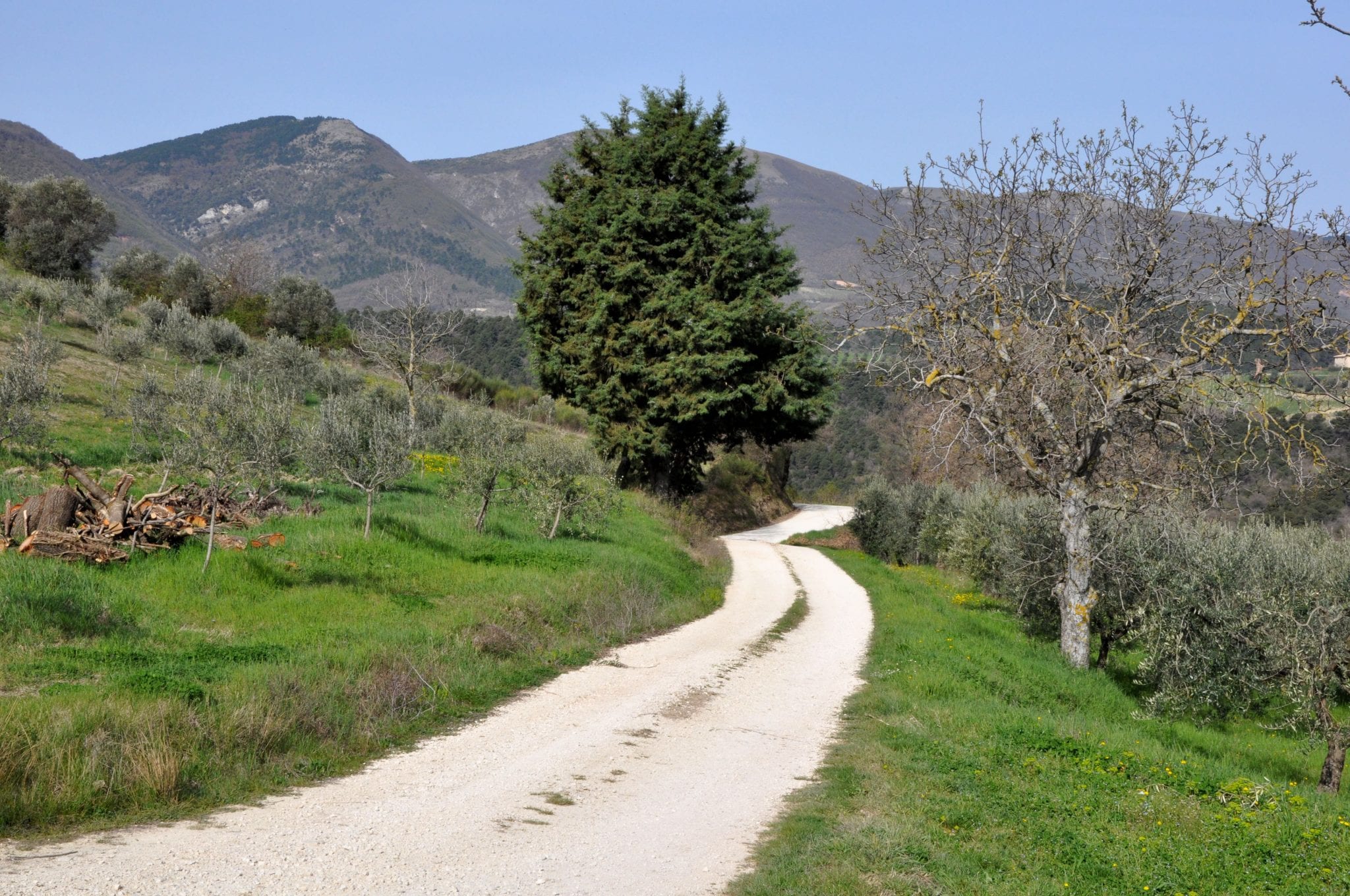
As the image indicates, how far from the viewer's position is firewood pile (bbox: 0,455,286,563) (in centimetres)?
1265

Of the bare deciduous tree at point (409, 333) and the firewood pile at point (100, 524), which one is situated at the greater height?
the bare deciduous tree at point (409, 333)

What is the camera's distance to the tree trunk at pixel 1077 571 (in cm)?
1739

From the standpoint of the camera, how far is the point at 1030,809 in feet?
28.5

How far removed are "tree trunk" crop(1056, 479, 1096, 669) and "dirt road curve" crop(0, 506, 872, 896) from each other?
238 inches

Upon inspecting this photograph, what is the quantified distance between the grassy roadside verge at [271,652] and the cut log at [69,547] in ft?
0.92

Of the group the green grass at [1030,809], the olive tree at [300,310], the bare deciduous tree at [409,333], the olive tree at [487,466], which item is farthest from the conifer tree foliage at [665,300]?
the olive tree at [300,310]

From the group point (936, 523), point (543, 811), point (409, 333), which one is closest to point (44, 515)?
point (543, 811)

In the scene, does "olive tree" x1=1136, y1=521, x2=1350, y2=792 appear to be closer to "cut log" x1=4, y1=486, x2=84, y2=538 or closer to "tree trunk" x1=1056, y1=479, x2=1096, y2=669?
"tree trunk" x1=1056, y1=479, x2=1096, y2=669

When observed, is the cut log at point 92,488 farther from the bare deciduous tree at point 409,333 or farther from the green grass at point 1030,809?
the bare deciduous tree at point 409,333

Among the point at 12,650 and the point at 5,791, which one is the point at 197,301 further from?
the point at 5,791

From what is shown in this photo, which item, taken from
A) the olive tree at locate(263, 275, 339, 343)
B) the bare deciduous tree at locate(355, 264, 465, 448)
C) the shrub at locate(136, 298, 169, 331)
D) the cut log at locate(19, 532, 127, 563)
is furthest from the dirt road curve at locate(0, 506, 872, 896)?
the olive tree at locate(263, 275, 339, 343)

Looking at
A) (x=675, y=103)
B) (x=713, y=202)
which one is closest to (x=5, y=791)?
(x=713, y=202)

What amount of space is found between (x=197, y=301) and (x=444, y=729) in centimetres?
4922

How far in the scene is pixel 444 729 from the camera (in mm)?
10078
